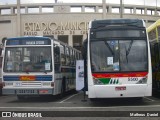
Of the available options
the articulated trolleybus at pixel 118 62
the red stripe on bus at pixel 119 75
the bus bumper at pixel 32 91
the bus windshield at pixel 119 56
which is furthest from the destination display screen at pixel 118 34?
the bus bumper at pixel 32 91

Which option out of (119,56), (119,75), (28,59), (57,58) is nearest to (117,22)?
(119,56)

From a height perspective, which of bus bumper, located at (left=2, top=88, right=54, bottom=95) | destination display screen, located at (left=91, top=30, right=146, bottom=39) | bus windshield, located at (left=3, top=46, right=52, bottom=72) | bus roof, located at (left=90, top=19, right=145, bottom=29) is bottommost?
bus bumper, located at (left=2, top=88, right=54, bottom=95)

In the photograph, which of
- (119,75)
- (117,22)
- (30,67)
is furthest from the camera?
(30,67)

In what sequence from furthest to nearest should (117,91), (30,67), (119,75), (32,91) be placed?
(30,67), (32,91), (119,75), (117,91)

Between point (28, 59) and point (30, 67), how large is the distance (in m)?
0.37

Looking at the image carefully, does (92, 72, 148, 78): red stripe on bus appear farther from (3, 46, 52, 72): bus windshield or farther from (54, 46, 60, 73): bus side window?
(54, 46, 60, 73): bus side window

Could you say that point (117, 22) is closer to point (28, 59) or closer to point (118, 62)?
point (118, 62)

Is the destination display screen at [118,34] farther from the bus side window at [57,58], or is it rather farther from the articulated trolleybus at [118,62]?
the bus side window at [57,58]

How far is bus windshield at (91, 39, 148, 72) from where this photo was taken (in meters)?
16.3

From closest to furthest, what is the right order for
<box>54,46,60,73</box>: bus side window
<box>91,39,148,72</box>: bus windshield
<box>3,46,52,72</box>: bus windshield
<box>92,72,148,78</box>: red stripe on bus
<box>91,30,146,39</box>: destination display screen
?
<box>92,72,148,78</box>: red stripe on bus → <box>91,39,148,72</box>: bus windshield → <box>91,30,146,39</box>: destination display screen → <box>3,46,52,72</box>: bus windshield → <box>54,46,60,73</box>: bus side window

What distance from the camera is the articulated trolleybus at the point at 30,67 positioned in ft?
62.4

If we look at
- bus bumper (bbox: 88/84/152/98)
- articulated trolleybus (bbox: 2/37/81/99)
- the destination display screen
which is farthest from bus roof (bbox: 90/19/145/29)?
articulated trolleybus (bbox: 2/37/81/99)

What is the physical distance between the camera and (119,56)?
16438 millimetres

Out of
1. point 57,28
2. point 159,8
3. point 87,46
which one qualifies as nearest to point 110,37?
point 87,46
